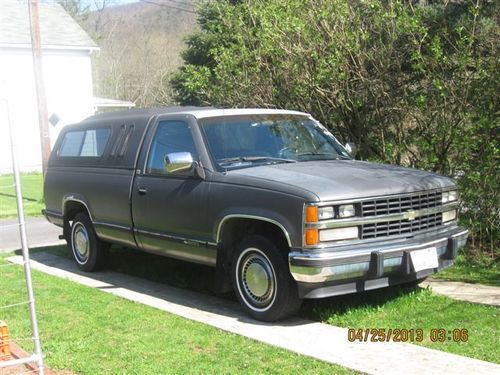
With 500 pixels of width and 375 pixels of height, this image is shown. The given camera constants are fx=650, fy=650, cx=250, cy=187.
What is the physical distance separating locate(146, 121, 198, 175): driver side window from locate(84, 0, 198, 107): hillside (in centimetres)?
3489

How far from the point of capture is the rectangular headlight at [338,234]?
16.9 feet

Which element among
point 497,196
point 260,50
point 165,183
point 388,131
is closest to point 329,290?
point 165,183

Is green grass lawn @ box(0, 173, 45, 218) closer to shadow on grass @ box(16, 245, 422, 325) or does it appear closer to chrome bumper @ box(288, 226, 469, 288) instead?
shadow on grass @ box(16, 245, 422, 325)

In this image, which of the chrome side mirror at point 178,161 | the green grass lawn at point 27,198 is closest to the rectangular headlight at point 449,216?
the chrome side mirror at point 178,161

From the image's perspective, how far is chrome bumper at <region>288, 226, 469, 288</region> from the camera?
507 cm

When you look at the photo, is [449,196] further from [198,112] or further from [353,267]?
[198,112]

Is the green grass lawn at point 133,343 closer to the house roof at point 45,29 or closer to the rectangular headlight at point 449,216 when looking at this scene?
the rectangular headlight at point 449,216

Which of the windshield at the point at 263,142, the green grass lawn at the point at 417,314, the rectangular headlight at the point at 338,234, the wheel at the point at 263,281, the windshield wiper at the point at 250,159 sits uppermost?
the windshield at the point at 263,142

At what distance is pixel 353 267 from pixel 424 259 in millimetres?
730

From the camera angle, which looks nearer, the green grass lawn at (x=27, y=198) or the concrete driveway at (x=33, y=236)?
the concrete driveway at (x=33, y=236)

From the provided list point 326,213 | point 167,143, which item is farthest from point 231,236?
point 167,143

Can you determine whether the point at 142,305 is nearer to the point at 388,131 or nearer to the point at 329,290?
the point at 329,290

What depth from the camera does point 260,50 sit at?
9.80m

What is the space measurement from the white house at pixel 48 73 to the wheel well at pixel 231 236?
22920mm
